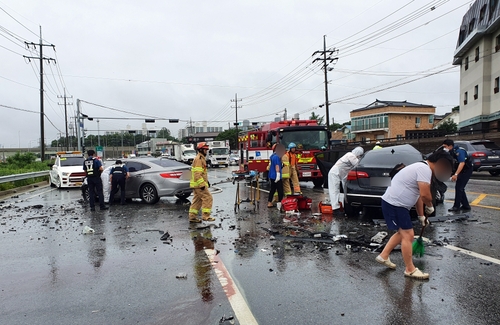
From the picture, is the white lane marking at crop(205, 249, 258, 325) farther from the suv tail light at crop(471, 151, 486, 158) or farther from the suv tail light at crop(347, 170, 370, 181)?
the suv tail light at crop(471, 151, 486, 158)

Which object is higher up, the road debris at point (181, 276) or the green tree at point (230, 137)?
the green tree at point (230, 137)

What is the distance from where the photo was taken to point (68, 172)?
754 inches

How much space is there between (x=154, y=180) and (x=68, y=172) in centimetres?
933

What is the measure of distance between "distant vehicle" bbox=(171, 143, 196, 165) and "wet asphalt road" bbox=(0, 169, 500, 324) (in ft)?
112

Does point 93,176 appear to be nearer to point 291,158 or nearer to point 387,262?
point 291,158

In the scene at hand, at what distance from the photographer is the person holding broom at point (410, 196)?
451cm

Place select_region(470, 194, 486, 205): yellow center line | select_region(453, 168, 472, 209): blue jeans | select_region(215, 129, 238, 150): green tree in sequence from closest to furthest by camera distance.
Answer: select_region(453, 168, 472, 209): blue jeans → select_region(470, 194, 486, 205): yellow center line → select_region(215, 129, 238, 150): green tree

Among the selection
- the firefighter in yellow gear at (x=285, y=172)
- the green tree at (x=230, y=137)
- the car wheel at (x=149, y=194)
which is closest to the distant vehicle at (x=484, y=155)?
the firefighter in yellow gear at (x=285, y=172)

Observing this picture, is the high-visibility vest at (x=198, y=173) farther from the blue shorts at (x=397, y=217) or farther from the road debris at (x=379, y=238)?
the blue shorts at (x=397, y=217)

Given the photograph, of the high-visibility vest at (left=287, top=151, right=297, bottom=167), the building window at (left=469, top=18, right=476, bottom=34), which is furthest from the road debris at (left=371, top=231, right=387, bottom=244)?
the building window at (left=469, top=18, right=476, bottom=34)

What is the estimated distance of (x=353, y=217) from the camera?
864 centimetres

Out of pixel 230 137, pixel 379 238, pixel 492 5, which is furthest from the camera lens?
pixel 230 137

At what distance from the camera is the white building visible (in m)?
29.7

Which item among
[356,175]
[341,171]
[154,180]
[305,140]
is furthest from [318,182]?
[356,175]
